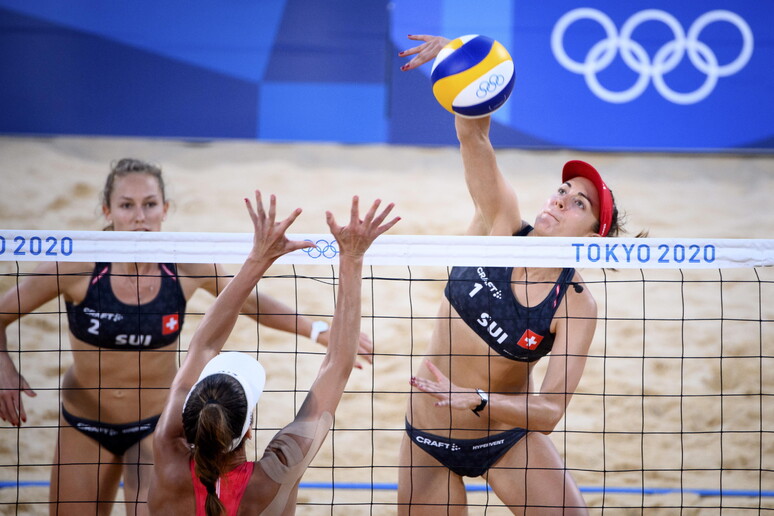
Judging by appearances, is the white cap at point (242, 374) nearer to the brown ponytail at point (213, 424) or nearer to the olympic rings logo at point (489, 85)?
the brown ponytail at point (213, 424)

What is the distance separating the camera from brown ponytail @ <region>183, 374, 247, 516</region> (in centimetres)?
199

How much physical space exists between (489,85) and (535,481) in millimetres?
1518

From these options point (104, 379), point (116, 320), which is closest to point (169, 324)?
point (116, 320)

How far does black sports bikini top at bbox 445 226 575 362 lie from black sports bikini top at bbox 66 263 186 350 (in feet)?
4.22

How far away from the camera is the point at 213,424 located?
1.98m

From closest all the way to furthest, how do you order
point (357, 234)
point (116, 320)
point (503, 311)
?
point (357, 234)
point (503, 311)
point (116, 320)

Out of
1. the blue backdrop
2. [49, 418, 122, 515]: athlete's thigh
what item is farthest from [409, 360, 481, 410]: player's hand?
the blue backdrop

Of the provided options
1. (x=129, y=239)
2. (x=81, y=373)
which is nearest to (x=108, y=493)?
(x=81, y=373)

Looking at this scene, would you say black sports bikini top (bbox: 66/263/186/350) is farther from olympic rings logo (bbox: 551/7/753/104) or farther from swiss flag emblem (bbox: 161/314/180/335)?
olympic rings logo (bbox: 551/7/753/104)

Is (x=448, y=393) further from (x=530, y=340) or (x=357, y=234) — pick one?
(x=357, y=234)

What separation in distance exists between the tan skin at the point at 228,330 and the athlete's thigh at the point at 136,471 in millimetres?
1220

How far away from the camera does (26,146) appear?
670 cm

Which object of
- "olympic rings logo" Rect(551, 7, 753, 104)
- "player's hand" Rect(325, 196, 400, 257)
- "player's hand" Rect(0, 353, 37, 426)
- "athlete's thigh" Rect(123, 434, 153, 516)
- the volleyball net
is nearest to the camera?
"player's hand" Rect(325, 196, 400, 257)

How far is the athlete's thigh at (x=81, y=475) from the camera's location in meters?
3.34
